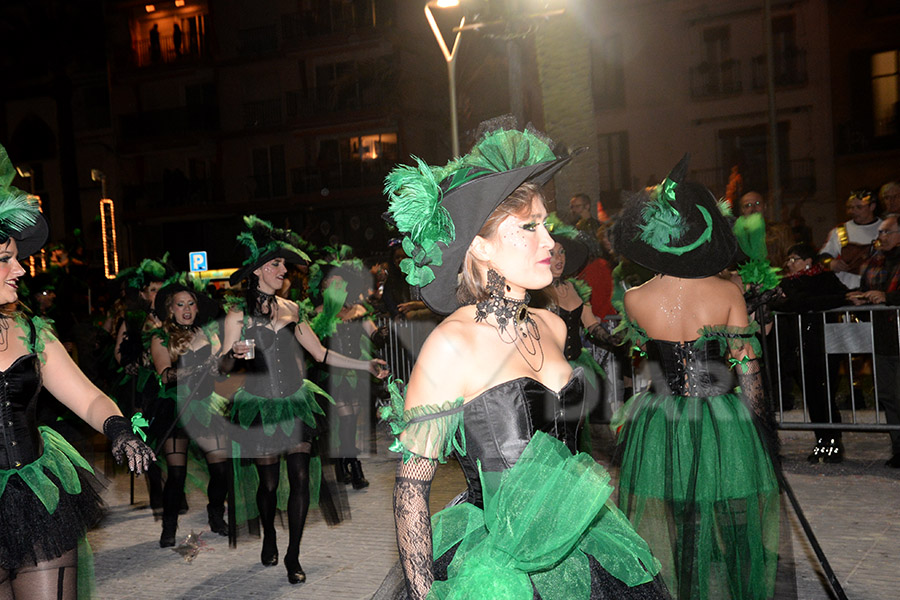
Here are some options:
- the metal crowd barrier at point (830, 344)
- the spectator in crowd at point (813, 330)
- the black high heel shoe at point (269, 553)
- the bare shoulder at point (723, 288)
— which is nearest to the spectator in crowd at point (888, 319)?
the metal crowd barrier at point (830, 344)

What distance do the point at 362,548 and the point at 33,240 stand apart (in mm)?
3857

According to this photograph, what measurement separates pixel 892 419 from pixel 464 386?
751 cm

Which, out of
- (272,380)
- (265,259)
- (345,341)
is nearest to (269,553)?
(272,380)

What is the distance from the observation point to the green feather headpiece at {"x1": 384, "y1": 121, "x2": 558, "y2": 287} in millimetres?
2779

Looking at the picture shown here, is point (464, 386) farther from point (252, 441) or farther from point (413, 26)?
point (413, 26)

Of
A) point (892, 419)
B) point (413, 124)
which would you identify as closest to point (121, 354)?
point (892, 419)

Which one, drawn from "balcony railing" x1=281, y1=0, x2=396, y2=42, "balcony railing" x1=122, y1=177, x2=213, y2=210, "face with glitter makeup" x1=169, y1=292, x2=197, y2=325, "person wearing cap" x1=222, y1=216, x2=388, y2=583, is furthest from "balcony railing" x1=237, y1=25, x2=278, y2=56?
"person wearing cap" x1=222, y1=216, x2=388, y2=583

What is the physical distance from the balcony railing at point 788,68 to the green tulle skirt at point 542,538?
2691 cm

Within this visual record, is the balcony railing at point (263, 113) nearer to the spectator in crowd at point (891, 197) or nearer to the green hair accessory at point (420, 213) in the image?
the spectator in crowd at point (891, 197)

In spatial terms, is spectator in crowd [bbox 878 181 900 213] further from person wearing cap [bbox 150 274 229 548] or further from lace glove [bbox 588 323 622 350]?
person wearing cap [bbox 150 274 229 548]

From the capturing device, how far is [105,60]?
4219 cm

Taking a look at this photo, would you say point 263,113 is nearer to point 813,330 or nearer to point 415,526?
point 813,330

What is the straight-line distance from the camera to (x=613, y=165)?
29.8 meters

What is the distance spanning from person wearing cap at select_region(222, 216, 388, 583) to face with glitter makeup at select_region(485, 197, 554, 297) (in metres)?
3.75
